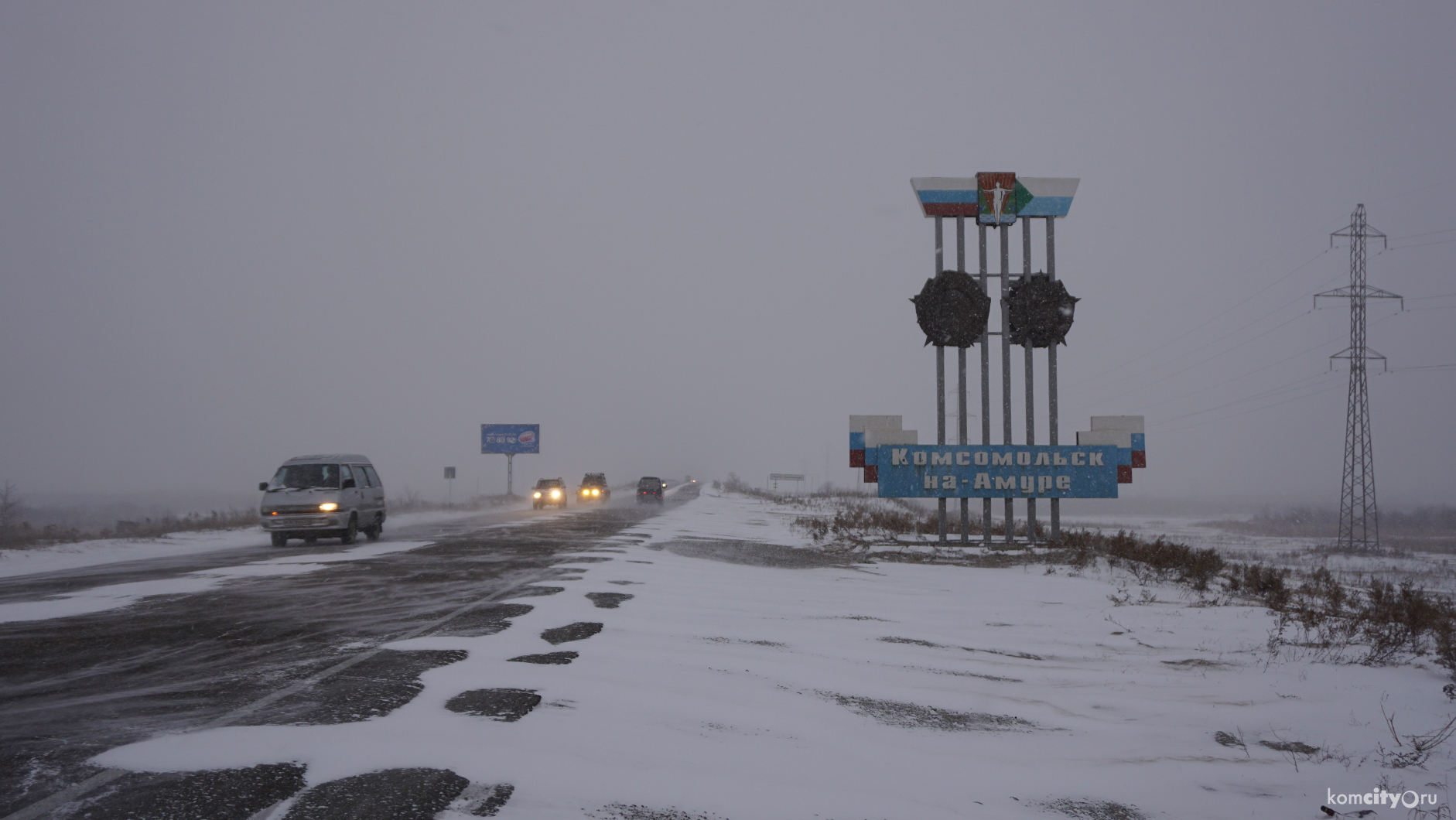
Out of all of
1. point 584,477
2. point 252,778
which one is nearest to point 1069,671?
point 252,778

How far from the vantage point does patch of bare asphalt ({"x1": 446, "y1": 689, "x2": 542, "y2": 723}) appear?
16.3 ft

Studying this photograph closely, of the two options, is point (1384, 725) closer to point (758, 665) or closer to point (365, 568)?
point (758, 665)

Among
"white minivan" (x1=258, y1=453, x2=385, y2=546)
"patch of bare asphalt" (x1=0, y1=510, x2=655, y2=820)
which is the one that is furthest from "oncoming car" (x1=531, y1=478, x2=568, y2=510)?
"patch of bare asphalt" (x1=0, y1=510, x2=655, y2=820)

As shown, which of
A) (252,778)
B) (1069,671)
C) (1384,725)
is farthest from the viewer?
(1069,671)

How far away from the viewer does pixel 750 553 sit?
704 inches

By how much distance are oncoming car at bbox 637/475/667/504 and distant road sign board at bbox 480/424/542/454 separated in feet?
44.4

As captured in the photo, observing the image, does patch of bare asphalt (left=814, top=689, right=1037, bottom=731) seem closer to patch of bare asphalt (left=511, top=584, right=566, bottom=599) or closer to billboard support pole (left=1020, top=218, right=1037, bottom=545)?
patch of bare asphalt (left=511, top=584, right=566, bottom=599)

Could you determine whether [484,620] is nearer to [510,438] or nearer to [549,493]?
[549,493]

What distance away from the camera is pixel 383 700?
204 inches

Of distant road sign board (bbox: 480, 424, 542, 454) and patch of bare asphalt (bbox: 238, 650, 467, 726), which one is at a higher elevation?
distant road sign board (bbox: 480, 424, 542, 454)

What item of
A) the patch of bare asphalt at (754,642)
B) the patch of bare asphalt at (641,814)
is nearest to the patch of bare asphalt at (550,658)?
the patch of bare asphalt at (754,642)

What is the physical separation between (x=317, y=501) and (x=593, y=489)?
3854 cm

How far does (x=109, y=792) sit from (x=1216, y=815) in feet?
17.8

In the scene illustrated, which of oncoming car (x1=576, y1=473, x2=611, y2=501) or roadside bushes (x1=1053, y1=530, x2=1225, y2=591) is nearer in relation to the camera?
roadside bushes (x1=1053, y1=530, x2=1225, y2=591)
